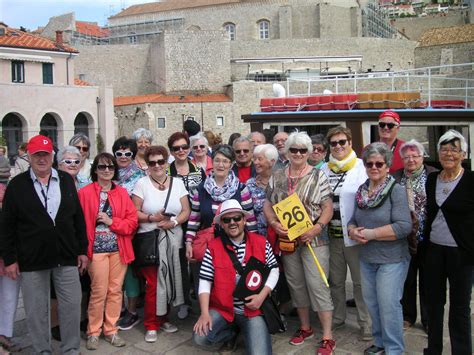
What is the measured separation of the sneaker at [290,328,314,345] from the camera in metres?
4.58

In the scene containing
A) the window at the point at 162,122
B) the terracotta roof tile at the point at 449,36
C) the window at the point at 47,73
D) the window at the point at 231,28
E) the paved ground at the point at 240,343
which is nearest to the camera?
the paved ground at the point at 240,343

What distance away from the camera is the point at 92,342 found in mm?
4637

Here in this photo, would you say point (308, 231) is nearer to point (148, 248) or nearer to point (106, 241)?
point (148, 248)

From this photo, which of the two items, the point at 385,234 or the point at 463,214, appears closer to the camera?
the point at 463,214

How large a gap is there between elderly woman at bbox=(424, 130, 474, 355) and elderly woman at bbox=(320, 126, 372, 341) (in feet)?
2.35

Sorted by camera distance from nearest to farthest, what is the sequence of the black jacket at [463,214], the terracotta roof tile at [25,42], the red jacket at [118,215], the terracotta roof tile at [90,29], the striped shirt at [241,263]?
1. the black jacket at [463,214]
2. the striped shirt at [241,263]
3. the red jacket at [118,215]
4. the terracotta roof tile at [25,42]
5. the terracotta roof tile at [90,29]

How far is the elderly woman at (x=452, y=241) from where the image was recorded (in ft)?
12.5

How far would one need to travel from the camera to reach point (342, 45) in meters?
46.7

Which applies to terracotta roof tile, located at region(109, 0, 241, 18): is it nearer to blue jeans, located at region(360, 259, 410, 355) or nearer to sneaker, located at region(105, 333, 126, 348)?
sneaker, located at region(105, 333, 126, 348)

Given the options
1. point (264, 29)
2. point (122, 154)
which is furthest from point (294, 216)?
point (264, 29)

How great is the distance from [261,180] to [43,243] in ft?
6.92

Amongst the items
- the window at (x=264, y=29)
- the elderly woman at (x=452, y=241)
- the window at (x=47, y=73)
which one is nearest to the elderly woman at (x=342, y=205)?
the elderly woman at (x=452, y=241)

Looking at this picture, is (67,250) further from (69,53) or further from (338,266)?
(69,53)

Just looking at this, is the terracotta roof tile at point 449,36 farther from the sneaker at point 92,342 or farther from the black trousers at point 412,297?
the sneaker at point 92,342
